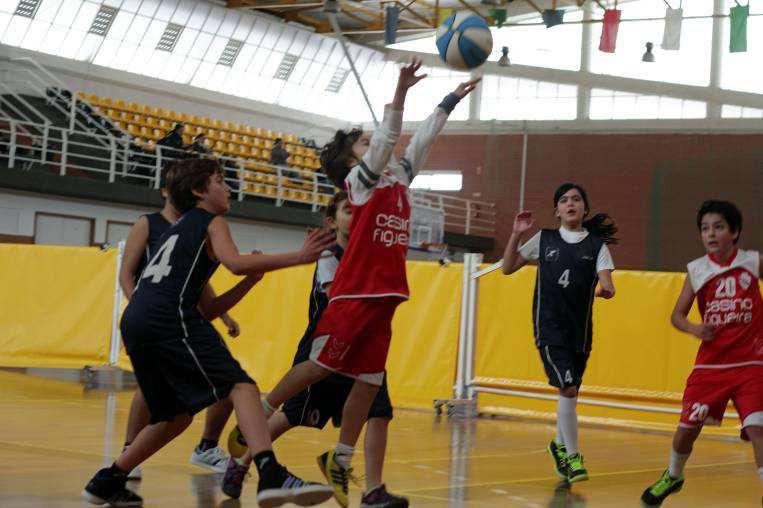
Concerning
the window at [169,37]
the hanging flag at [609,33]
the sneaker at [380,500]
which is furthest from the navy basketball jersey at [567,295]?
the window at [169,37]

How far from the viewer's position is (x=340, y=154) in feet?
17.1

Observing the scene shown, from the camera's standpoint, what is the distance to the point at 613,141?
30.7m

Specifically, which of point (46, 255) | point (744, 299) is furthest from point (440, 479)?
point (46, 255)

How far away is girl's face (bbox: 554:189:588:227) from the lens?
670 cm

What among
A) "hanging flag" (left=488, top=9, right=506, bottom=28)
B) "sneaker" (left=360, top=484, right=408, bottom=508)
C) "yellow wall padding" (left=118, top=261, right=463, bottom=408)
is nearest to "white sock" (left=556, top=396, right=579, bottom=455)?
"sneaker" (left=360, top=484, right=408, bottom=508)

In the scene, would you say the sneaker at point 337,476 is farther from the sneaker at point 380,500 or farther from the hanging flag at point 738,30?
the hanging flag at point 738,30

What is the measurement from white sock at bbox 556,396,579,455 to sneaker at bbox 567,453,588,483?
14 centimetres

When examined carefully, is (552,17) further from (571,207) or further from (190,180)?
(190,180)

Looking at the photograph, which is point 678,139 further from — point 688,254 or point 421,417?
point 421,417

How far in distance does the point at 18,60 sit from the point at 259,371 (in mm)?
17014

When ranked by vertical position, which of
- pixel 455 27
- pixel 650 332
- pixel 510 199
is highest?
pixel 510 199

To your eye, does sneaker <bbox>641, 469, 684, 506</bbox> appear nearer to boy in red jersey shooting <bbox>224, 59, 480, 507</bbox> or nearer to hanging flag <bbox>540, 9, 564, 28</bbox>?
boy in red jersey shooting <bbox>224, 59, 480, 507</bbox>

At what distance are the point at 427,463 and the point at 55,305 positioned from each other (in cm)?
744

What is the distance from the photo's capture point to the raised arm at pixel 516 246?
20.6ft
